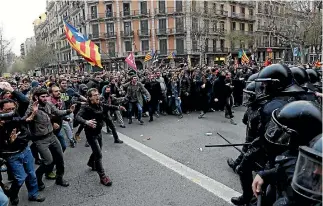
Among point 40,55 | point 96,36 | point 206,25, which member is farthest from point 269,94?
point 40,55

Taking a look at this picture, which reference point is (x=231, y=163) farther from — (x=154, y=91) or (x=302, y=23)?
(x=302, y=23)

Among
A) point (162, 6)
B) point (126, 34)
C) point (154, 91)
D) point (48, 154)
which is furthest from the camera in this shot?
point (126, 34)

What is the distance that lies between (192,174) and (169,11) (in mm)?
41423

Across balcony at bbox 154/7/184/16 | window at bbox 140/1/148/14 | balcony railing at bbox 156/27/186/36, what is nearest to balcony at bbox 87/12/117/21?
window at bbox 140/1/148/14

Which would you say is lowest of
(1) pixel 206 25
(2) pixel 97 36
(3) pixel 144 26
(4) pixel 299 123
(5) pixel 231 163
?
(5) pixel 231 163

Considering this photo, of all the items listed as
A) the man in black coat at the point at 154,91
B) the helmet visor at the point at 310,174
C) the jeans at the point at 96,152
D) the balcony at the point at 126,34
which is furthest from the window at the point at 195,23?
the helmet visor at the point at 310,174

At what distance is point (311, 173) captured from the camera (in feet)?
5.04

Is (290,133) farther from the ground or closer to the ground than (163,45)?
closer to the ground

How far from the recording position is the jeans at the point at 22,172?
3938 millimetres

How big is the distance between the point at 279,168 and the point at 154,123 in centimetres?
738

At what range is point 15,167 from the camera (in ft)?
12.9

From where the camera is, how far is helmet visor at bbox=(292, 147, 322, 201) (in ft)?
4.85

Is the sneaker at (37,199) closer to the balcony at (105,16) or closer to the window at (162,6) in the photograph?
the window at (162,6)

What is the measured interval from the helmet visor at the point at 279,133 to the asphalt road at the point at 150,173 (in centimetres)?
192
